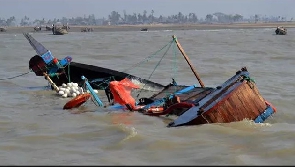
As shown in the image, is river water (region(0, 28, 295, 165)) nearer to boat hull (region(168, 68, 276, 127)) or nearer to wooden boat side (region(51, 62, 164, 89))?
boat hull (region(168, 68, 276, 127))

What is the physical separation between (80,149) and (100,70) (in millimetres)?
7382

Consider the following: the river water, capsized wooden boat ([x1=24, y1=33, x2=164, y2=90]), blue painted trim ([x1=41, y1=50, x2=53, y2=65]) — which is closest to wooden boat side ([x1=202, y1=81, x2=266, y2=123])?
the river water

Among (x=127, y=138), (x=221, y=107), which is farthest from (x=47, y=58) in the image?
(x=221, y=107)

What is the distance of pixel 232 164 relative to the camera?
A: 659cm

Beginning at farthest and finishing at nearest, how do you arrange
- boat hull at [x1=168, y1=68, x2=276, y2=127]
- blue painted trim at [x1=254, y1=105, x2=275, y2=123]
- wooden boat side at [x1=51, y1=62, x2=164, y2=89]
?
wooden boat side at [x1=51, y1=62, x2=164, y2=89] < blue painted trim at [x1=254, y1=105, x2=275, y2=123] < boat hull at [x1=168, y1=68, x2=276, y2=127]

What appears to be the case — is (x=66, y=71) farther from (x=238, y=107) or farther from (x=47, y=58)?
(x=238, y=107)

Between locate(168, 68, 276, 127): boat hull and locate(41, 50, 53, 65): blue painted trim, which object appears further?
locate(41, 50, 53, 65): blue painted trim

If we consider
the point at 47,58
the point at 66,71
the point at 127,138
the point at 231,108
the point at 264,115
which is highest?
the point at 47,58

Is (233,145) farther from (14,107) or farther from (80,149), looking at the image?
(14,107)

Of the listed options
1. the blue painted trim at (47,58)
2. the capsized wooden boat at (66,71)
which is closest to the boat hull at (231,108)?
the capsized wooden boat at (66,71)

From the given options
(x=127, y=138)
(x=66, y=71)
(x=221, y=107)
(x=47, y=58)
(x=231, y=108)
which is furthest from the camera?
(x=66, y=71)

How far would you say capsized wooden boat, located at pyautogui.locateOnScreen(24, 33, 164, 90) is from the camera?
48.5 feet

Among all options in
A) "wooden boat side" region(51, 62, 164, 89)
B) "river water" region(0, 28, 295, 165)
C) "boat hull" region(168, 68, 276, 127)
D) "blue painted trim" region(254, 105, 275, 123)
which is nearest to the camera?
"river water" region(0, 28, 295, 165)

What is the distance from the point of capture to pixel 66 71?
15.3 m
